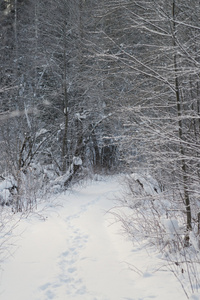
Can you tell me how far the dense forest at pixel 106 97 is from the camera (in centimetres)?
311

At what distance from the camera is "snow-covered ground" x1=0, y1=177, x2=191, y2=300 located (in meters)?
2.54

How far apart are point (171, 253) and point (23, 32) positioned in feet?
68.7

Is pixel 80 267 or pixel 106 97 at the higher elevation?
pixel 106 97

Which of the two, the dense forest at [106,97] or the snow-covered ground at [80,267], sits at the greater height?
the dense forest at [106,97]

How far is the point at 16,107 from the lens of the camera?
58.4ft

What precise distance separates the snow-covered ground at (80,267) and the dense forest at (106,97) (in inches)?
32.8

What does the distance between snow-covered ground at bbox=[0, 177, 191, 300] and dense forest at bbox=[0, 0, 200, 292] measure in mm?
832

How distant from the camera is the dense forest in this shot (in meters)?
3.11

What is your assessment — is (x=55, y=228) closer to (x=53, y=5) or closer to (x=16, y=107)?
(x=53, y=5)

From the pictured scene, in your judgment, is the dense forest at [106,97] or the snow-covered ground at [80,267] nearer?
the snow-covered ground at [80,267]

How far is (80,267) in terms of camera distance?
3258 millimetres

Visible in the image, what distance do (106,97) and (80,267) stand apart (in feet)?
9.42

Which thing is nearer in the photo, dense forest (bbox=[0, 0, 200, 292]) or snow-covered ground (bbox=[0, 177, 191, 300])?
snow-covered ground (bbox=[0, 177, 191, 300])

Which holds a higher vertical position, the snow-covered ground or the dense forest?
the dense forest
